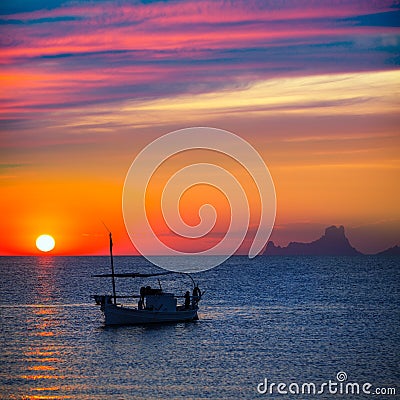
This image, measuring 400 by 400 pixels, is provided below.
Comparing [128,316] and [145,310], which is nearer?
[128,316]

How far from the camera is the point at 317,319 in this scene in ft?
295

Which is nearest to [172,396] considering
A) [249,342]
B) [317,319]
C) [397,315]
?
[249,342]

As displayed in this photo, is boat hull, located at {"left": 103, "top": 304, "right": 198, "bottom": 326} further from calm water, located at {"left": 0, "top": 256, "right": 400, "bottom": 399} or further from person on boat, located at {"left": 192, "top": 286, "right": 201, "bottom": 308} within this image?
person on boat, located at {"left": 192, "top": 286, "right": 201, "bottom": 308}

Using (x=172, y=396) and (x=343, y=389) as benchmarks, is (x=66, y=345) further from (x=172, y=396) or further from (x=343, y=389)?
(x=343, y=389)

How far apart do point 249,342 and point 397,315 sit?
33515 mm
